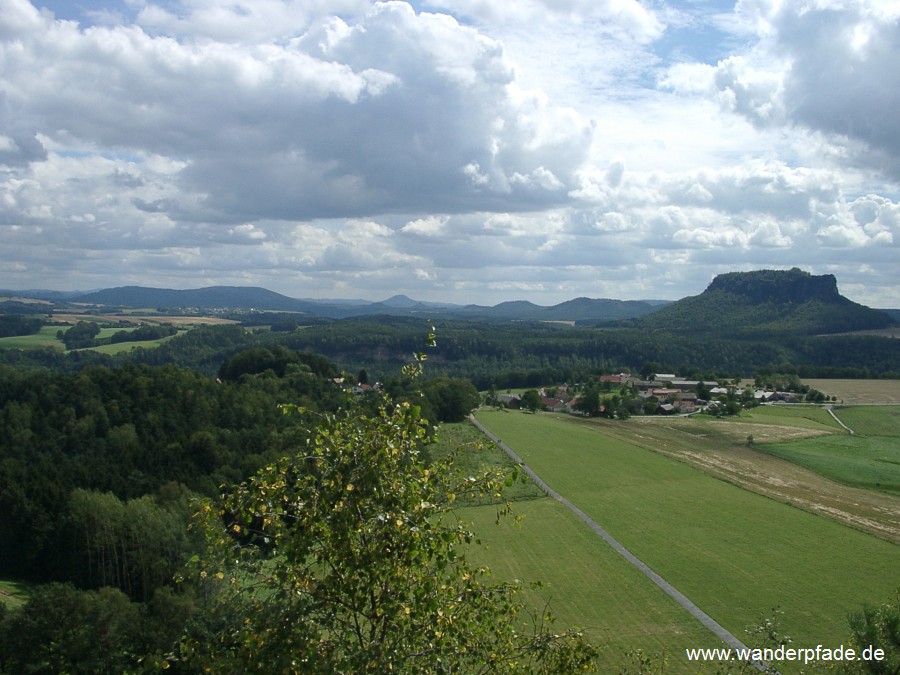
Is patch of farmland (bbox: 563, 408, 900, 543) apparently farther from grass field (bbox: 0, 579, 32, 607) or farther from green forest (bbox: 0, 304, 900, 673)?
grass field (bbox: 0, 579, 32, 607)

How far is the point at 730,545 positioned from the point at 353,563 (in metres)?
35.5

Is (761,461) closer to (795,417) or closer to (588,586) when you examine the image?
(795,417)

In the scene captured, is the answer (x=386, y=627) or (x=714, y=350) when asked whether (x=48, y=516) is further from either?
(x=714, y=350)

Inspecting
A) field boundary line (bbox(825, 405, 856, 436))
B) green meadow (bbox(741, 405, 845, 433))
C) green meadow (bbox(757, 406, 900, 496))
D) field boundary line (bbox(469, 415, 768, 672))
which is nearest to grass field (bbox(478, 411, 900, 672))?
field boundary line (bbox(469, 415, 768, 672))

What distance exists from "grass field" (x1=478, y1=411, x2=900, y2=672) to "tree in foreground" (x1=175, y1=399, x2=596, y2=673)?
2136 cm

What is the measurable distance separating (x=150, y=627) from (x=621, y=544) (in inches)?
947

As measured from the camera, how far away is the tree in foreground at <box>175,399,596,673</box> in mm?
7598

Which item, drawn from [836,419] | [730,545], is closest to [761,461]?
[730,545]

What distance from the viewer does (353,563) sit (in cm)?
760

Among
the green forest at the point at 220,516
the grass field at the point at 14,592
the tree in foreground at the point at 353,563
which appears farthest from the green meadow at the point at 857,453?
the grass field at the point at 14,592

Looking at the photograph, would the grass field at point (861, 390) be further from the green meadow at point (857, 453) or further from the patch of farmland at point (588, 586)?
the patch of farmland at point (588, 586)

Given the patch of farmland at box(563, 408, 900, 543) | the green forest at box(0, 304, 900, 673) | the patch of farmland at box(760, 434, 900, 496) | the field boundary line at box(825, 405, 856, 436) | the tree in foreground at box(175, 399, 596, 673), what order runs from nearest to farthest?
1. the tree in foreground at box(175, 399, 596, 673)
2. the green forest at box(0, 304, 900, 673)
3. the patch of farmland at box(563, 408, 900, 543)
4. the patch of farmland at box(760, 434, 900, 496)
5. the field boundary line at box(825, 405, 856, 436)

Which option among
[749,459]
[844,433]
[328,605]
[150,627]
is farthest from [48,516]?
[844,433]

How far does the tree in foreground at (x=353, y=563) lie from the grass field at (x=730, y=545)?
70.1ft
